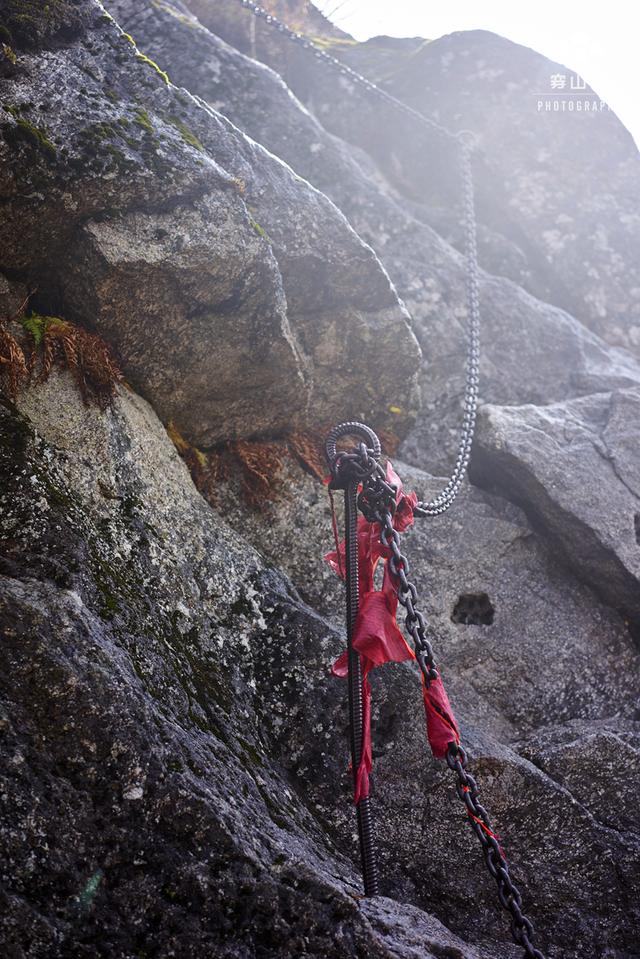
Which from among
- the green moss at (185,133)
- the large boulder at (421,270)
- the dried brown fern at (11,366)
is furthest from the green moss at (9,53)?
the large boulder at (421,270)

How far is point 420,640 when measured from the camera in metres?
3.06

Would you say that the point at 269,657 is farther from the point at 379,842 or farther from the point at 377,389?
the point at 377,389

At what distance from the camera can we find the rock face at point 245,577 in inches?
102

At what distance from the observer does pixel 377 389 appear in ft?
22.2

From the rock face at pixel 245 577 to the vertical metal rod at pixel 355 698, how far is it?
139mm

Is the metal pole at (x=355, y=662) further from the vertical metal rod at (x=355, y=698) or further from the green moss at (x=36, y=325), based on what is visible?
the green moss at (x=36, y=325)

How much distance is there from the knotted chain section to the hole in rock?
245 cm

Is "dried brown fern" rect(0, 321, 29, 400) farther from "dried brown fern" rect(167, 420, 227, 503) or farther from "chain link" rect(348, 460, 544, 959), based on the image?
"chain link" rect(348, 460, 544, 959)

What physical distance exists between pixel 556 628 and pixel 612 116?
9.54 m

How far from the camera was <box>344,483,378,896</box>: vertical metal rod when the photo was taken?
3061 mm

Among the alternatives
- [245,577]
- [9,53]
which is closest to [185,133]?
[9,53]

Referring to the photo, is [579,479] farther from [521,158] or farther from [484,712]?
[521,158]

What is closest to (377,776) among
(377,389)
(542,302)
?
(377,389)

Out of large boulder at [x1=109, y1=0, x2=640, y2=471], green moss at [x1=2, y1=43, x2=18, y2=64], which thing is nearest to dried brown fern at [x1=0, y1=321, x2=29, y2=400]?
green moss at [x1=2, y1=43, x2=18, y2=64]
